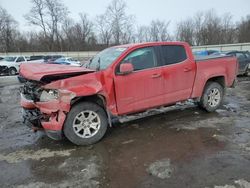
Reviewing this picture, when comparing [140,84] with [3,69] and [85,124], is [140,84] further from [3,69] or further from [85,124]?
[3,69]

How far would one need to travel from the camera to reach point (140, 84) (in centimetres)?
509

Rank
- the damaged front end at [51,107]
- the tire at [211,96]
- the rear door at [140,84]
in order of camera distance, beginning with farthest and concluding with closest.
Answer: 1. the tire at [211,96]
2. the rear door at [140,84]
3. the damaged front end at [51,107]

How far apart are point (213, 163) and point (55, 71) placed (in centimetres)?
307

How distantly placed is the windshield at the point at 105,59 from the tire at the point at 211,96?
8.64 feet

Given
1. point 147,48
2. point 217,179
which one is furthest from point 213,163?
point 147,48

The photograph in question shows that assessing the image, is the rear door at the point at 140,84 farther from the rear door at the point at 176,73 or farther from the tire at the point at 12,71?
the tire at the point at 12,71

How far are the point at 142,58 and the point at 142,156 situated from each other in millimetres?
2124

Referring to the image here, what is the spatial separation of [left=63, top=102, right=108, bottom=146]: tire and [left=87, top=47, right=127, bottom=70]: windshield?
0.98 meters

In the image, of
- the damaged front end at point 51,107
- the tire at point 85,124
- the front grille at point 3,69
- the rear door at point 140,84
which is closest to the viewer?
the damaged front end at point 51,107

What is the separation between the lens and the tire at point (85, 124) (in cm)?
445

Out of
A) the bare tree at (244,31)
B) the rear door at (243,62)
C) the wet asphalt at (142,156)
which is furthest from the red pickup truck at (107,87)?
the bare tree at (244,31)

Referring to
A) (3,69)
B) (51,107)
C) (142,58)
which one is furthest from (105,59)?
(3,69)

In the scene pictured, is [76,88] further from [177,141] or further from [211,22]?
[211,22]

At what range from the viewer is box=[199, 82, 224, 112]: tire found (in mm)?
6439
